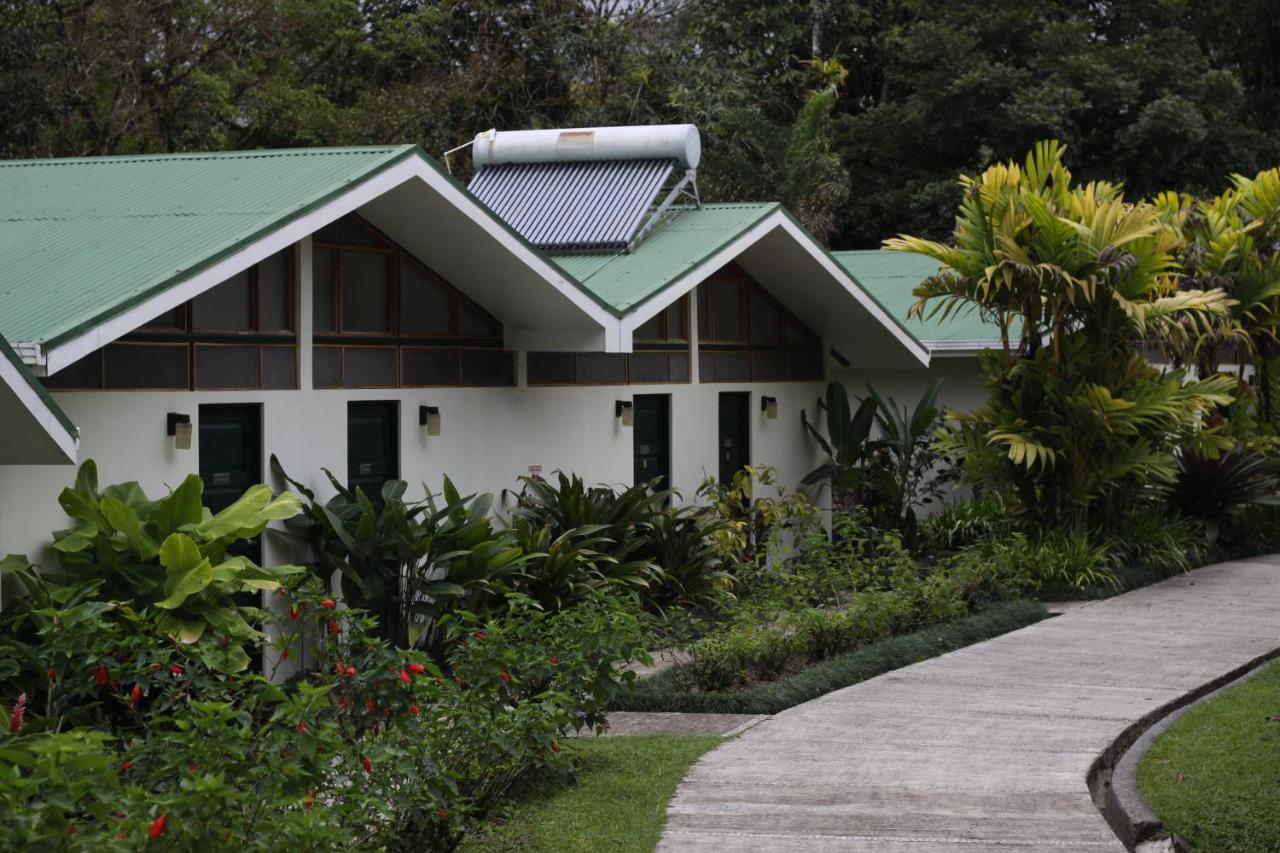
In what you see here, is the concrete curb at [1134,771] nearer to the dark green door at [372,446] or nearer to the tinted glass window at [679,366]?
the dark green door at [372,446]

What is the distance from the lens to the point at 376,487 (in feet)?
44.1

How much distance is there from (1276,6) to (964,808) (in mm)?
31908

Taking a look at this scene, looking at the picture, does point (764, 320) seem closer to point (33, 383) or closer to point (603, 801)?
point (603, 801)

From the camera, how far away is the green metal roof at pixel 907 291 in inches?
838

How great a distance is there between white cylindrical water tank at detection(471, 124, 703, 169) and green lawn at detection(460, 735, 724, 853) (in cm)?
867

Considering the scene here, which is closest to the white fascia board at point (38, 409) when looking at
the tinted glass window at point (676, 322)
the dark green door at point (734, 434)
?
the tinted glass window at point (676, 322)

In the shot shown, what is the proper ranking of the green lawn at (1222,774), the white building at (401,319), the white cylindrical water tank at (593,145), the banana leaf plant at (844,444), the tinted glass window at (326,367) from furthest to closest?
the banana leaf plant at (844,444) → the white cylindrical water tank at (593,145) → the tinted glass window at (326,367) → the white building at (401,319) → the green lawn at (1222,774)

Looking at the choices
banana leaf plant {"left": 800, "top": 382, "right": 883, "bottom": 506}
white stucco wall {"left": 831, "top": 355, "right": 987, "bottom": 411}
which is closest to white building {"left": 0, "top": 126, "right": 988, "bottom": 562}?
banana leaf plant {"left": 800, "top": 382, "right": 883, "bottom": 506}

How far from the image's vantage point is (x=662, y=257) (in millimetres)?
16141

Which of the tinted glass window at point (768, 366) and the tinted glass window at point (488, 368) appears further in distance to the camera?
the tinted glass window at point (768, 366)

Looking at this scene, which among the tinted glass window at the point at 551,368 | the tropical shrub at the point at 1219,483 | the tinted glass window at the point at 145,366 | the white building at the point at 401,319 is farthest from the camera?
the tropical shrub at the point at 1219,483

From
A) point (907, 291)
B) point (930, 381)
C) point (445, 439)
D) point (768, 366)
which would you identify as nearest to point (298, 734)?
point (445, 439)

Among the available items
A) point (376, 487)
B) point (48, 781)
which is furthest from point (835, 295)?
point (48, 781)

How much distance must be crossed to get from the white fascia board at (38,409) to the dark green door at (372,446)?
4501 millimetres
